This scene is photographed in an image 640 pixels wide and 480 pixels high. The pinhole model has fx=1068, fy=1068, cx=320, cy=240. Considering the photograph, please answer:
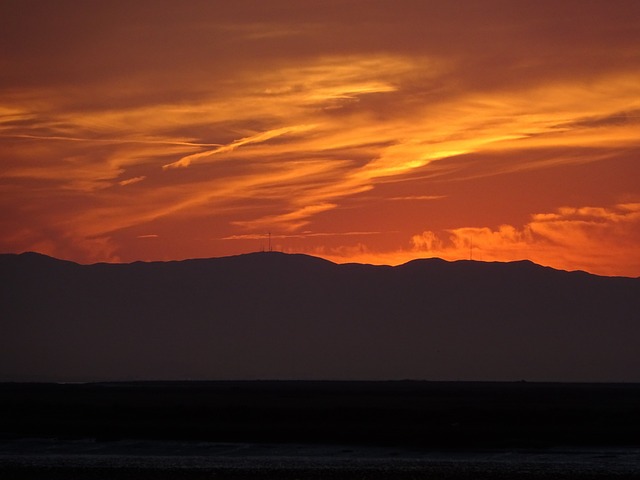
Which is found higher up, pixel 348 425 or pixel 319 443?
pixel 348 425

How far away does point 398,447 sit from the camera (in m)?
62.8

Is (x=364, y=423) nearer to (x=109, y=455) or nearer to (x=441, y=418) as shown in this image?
(x=441, y=418)

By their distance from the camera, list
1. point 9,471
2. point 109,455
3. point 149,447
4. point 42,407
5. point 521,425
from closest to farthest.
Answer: point 9,471
point 109,455
point 149,447
point 521,425
point 42,407

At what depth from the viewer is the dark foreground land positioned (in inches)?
2016

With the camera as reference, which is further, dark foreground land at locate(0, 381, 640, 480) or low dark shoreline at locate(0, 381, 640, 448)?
low dark shoreline at locate(0, 381, 640, 448)

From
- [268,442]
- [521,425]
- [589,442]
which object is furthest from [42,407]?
[589,442]

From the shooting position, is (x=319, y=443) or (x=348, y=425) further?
(x=348, y=425)

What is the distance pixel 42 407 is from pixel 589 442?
54956mm


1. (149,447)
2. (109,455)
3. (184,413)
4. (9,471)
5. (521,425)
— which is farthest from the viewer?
(184,413)

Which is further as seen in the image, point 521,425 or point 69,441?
point 521,425

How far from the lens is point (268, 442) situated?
6656 centimetres

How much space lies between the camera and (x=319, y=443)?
216 feet

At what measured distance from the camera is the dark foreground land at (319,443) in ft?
168

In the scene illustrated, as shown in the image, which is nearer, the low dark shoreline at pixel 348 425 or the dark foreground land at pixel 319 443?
the dark foreground land at pixel 319 443
